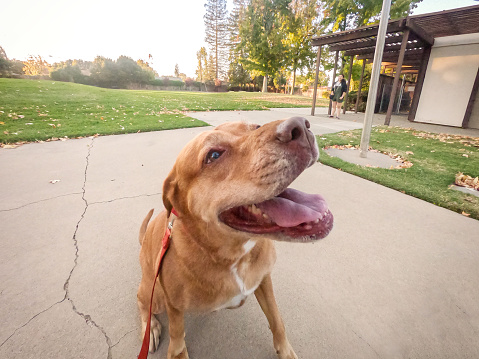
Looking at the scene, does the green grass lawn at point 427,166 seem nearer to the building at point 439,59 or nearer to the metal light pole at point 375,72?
the metal light pole at point 375,72

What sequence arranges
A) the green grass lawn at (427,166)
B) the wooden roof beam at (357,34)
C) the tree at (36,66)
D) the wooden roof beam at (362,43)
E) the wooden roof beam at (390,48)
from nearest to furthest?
the green grass lawn at (427,166), the wooden roof beam at (357,34), the wooden roof beam at (362,43), the wooden roof beam at (390,48), the tree at (36,66)

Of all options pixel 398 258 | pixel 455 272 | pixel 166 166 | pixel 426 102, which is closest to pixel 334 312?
pixel 398 258

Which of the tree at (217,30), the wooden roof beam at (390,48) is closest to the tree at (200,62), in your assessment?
Result: the tree at (217,30)

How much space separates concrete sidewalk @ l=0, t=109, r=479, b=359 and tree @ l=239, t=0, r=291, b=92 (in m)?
28.2

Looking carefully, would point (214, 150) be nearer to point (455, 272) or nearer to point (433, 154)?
point (455, 272)

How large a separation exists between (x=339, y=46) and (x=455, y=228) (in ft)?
39.9

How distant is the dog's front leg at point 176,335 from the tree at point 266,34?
97.7 ft

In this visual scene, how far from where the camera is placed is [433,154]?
17.5 ft

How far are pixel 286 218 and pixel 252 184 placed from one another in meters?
0.26

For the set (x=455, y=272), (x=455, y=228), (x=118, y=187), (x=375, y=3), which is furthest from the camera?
(x=375, y=3)

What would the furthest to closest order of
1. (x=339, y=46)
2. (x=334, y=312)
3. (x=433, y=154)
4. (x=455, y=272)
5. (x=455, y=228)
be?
(x=339, y=46), (x=433, y=154), (x=455, y=228), (x=455, y=272), (x=334, y=312)

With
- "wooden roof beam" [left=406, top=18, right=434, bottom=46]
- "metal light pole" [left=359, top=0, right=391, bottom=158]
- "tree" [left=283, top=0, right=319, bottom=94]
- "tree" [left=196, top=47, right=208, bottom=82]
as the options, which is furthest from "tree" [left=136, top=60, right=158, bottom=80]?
"metal light pole" [left=359, top=0, right=391, bottom=158]

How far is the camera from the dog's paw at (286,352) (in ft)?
4.75

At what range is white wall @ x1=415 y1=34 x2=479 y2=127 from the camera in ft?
30.7
